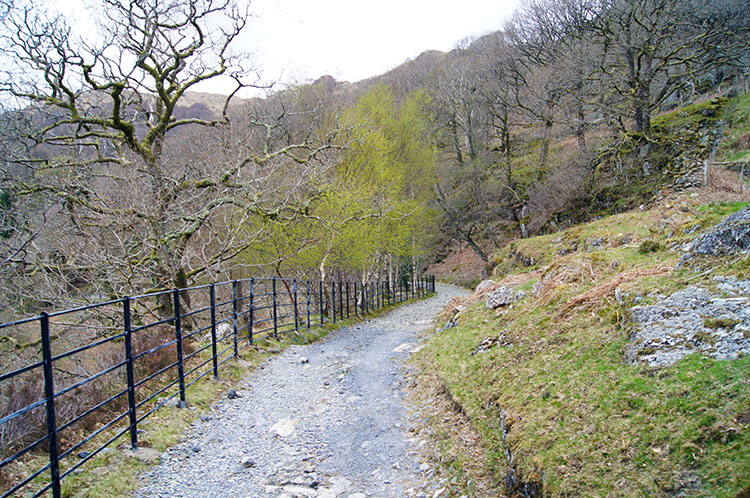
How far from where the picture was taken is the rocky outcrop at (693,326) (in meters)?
3.07

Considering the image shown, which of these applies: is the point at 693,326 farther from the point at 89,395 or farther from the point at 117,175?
the point at 117,175

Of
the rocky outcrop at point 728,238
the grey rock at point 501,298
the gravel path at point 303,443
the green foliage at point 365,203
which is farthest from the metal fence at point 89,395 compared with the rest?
the green foliage at point 365,203

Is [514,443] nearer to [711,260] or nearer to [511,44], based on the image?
[711,260]

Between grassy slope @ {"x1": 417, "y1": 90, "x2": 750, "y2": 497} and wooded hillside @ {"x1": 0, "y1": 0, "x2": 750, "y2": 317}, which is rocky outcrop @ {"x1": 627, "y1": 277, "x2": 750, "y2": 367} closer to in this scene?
grassy slope @ {"x1": 417, "y1": 90, "x2": 750, "y2": 497}

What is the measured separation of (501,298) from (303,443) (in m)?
4.86

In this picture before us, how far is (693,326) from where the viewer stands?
3.41m

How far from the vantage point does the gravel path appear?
13.0 feet

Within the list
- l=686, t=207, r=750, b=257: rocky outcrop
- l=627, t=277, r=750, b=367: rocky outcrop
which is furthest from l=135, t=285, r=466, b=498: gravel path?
l=686, t=207, r=750, b=257: rocky outcrop

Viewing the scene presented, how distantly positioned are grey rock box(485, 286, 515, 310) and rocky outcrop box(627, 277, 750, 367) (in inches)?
164

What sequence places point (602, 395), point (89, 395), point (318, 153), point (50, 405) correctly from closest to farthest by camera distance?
point (50, 405) < point (602, 395) < point (89, 395) < point (318, 153)

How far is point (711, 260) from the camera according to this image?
14.1 ft

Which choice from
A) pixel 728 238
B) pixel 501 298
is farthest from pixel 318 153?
pixel 728 238

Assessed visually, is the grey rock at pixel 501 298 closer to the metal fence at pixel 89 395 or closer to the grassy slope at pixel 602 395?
the grassy slope at pixel 602 395

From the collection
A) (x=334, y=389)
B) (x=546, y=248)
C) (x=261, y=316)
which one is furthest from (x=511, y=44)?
(x=334, y=389)
